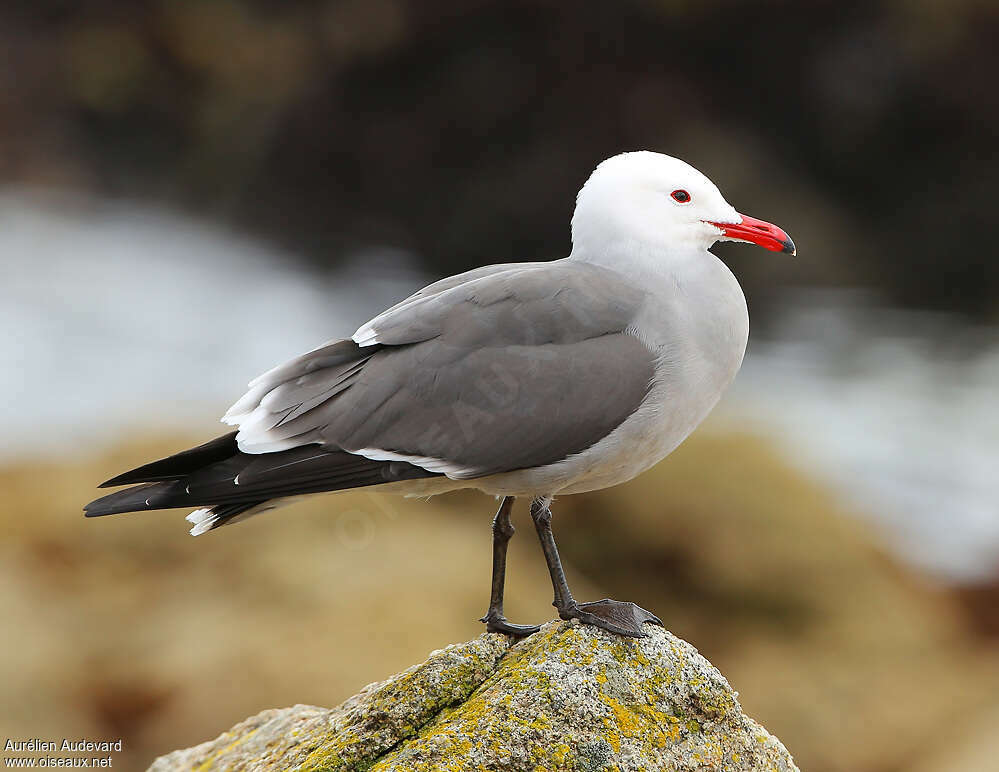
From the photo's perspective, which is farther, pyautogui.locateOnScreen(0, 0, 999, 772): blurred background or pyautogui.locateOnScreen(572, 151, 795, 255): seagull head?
pyautogui.locateOnScreen(0, 0, 999, 772): blurred background

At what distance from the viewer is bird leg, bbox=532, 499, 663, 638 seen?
3.93m

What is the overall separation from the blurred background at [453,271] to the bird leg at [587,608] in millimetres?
3341

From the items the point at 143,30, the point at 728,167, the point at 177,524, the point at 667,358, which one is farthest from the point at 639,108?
the point at 667,358

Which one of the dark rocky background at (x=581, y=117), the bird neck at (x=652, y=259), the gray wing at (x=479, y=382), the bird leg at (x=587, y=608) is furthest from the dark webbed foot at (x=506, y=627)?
the dark rocky background at (x=581, y=117)

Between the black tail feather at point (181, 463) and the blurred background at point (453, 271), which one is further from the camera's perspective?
the blurred background at point (453, 271)

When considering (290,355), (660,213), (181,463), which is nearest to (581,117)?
(290,355)

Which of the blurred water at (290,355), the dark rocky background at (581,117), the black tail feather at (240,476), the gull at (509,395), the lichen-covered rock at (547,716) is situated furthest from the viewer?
the dark rocky background at (581,117)

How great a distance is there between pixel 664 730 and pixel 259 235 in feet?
59.7

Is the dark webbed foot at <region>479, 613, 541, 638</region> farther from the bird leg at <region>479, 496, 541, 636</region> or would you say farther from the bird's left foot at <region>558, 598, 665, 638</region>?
the bird's left foot at <region>558, 598, 665, 638</region>

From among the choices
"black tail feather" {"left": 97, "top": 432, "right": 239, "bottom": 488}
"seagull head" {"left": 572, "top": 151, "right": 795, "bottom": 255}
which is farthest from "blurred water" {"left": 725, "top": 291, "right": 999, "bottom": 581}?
"black tail feather" {"left": 97, "top": 432, "right": 239, "bottom": 488}

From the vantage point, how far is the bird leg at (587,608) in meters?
3.93

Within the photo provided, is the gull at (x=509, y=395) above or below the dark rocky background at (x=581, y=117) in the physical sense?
below

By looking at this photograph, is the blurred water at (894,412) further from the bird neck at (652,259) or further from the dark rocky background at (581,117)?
the bird neck at (652,259)

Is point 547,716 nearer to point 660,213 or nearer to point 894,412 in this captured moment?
point 660,213
